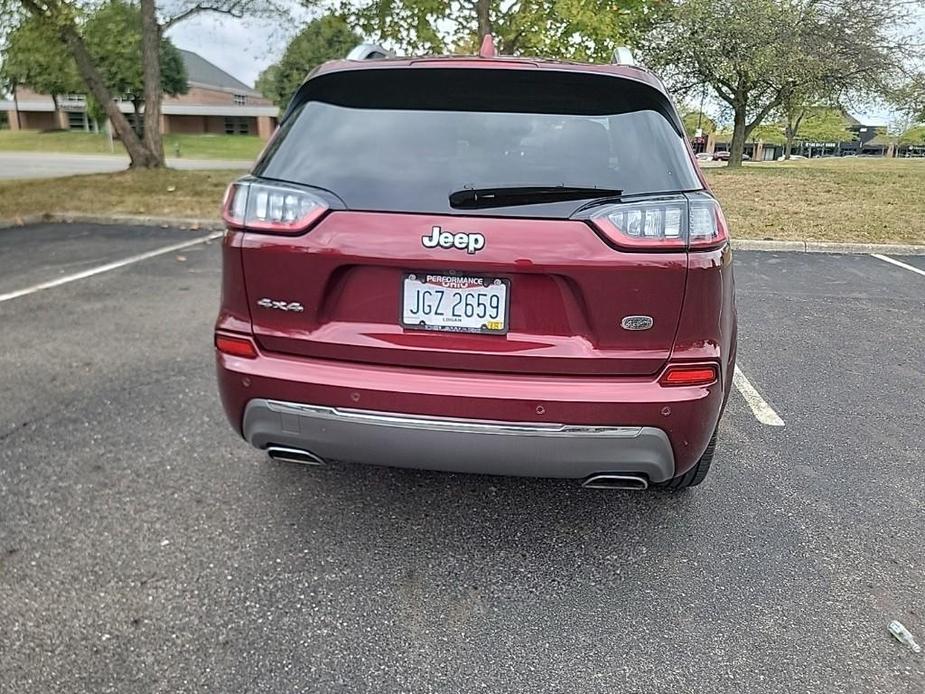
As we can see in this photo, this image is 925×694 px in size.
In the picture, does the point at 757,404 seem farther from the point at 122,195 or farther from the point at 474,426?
the point at 122,195

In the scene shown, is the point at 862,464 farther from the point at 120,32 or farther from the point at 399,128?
the point at 120,32

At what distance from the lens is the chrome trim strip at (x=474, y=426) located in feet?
7.39

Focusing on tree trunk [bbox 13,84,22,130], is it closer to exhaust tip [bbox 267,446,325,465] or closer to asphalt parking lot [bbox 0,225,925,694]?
asphalt parking lot [bbox 0,225,925,694]

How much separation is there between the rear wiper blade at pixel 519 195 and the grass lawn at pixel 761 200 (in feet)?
27.1

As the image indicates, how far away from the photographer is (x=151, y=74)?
17.5 m

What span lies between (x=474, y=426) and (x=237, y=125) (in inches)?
2796

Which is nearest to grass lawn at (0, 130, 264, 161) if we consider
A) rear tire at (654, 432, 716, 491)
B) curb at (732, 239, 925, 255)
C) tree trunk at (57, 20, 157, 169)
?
tree trunk at (57, 20, 157, 169)

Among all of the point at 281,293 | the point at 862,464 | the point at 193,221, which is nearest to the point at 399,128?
the point at 281,293

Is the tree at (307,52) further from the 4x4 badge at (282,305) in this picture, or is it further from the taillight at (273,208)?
the 4x4 badge at (282,305)

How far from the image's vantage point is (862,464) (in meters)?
3.41

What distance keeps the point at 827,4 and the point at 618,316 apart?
80.9 ft

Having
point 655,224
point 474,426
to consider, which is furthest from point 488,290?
point 655,224

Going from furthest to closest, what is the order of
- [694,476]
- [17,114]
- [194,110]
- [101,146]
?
[17,114]
[194,110]
[101,146]
[694,476]

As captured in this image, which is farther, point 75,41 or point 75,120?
point 75,120
